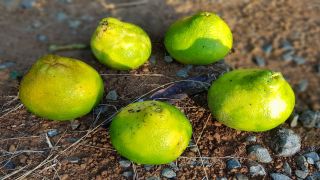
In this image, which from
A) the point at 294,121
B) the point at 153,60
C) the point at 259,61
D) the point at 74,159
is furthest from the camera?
the point at 259,61

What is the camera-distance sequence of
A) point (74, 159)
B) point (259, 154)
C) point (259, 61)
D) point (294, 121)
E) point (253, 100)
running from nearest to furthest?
point (253, 100) < point (74, 159) < point (259, 154) < point (294, 121) < point (259, 61)

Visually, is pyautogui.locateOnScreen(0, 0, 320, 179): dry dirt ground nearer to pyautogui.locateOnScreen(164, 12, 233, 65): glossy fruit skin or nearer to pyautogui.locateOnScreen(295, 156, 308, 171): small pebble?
pyautogui.locateOnScreen(295, 156, 308, 171): small pebble

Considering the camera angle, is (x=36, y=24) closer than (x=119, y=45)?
No

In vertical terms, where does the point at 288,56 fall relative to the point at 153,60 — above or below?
below

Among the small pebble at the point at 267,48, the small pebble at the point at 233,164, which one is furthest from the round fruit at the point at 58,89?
the small pebble at the point at 267,48

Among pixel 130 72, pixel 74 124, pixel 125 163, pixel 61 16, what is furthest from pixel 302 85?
pixel 61 16

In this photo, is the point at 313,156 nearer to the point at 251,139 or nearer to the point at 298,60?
the point at 251,139
